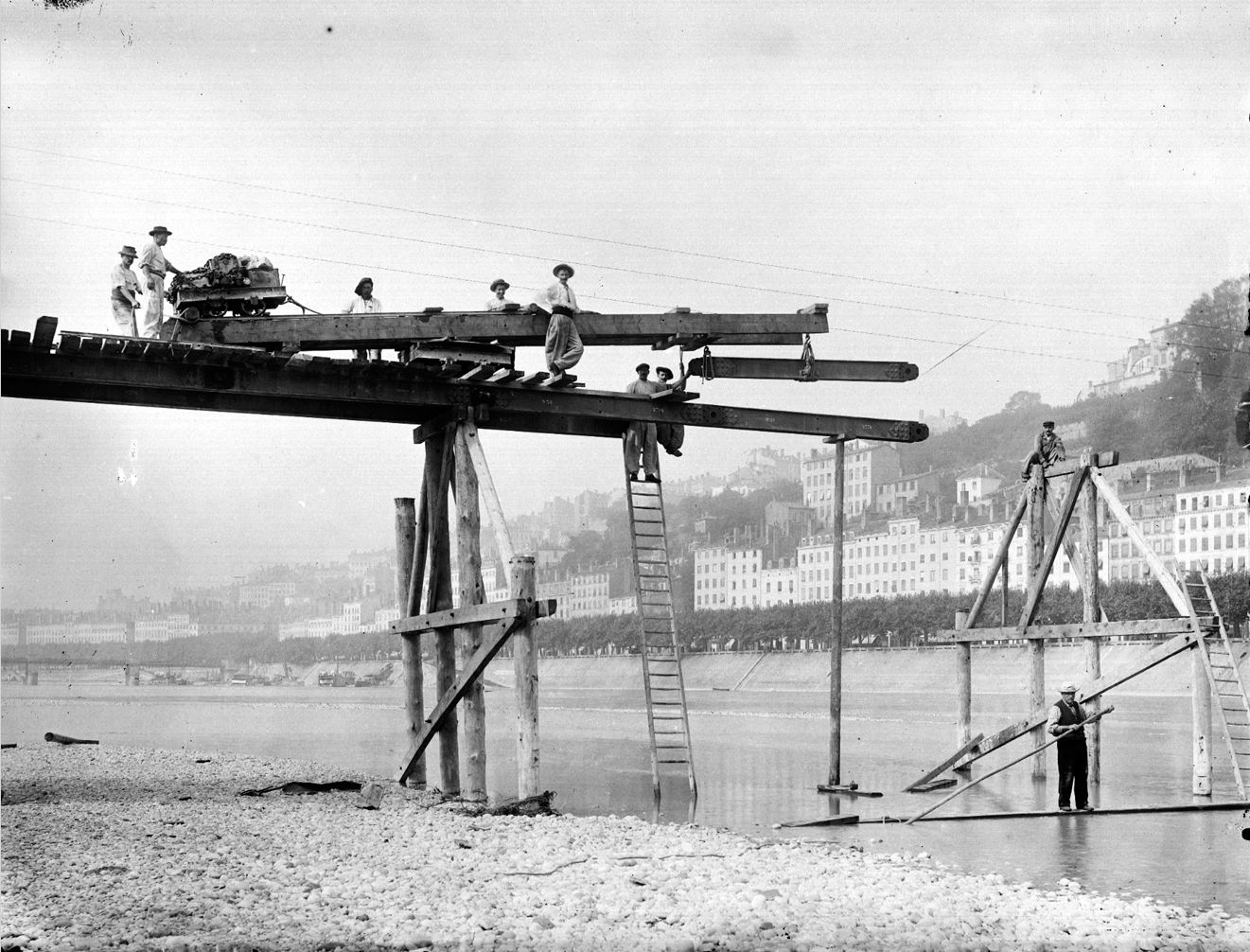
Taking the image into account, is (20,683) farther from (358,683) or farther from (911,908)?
(911,908)

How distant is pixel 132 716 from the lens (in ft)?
260

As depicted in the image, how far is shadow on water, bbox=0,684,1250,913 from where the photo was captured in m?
16.1

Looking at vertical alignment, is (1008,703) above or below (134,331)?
below

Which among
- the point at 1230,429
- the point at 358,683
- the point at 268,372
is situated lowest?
the point at 358,683

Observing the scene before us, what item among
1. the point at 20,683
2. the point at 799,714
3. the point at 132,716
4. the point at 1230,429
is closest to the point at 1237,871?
the point at 799,714

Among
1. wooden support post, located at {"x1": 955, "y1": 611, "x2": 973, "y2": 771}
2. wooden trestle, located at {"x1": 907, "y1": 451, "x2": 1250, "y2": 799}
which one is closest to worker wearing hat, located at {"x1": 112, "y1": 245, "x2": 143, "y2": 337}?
wooden trestle, located at {"x1": 907, "y1": 451, "x2": 1250, "y2": 799}

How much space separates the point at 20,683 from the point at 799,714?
131209mm

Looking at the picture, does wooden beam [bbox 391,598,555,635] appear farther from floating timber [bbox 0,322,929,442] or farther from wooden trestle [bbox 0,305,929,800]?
floating timber [bbox 0,322,929,442]

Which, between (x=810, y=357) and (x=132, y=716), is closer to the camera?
(x=810, y=357)

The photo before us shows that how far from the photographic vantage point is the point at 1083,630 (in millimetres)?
23500

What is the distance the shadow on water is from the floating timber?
6005 millimetres

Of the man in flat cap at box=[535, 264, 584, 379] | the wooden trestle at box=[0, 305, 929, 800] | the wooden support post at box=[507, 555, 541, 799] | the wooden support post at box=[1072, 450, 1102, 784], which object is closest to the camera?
the wooden trestle at box=[0, 305, 929, 800]

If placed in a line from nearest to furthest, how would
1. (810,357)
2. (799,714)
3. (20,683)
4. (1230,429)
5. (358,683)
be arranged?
(810,357), (799,714), (1230,429), (20,683), (358,683)

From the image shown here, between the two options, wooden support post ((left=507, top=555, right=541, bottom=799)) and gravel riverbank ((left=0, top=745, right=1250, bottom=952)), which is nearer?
gravel riverbank ((left=0, top=745, right=1250, bottom=952))
